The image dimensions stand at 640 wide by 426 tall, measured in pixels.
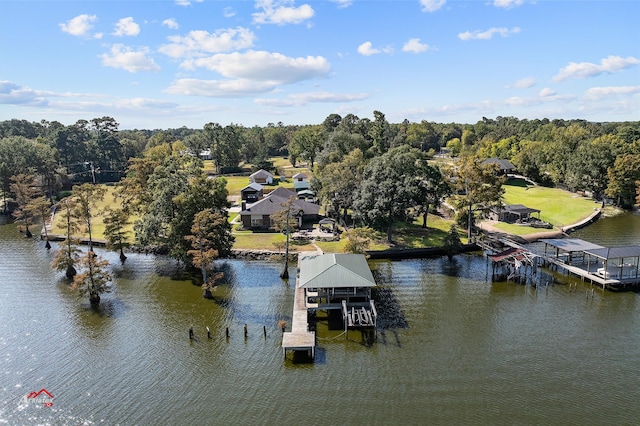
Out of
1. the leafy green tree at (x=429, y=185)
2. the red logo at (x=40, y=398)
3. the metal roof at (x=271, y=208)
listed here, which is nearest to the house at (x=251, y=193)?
the metal roof at (x=271, y=208)

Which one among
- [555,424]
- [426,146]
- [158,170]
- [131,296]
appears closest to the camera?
[555,424]

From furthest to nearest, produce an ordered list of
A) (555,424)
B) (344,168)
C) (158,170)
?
(344,168) → (158,170) → (555,424)

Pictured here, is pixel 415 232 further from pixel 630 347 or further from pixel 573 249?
pixel 630 347

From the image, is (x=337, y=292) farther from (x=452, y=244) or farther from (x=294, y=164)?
(x=294, y=164)

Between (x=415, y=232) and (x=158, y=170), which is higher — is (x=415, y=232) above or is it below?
below

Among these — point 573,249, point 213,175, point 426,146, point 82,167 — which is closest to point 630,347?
point 573,249

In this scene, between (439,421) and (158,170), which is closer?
(439,421)

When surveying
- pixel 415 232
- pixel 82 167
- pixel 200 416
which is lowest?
pixel 200 416
